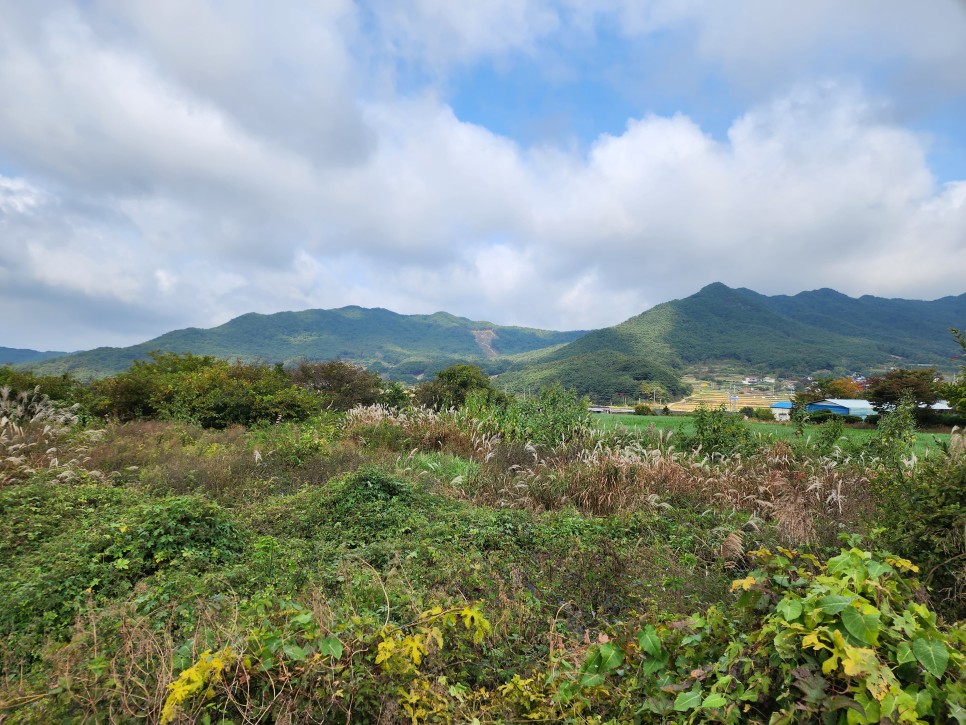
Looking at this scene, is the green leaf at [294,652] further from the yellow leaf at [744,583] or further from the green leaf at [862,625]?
the green leaf at [862,625]

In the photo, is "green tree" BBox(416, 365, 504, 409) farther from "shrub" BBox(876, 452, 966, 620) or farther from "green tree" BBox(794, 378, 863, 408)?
"green tree" BBox(794, 378, 863, 408)

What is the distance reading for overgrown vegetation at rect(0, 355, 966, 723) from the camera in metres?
1.90

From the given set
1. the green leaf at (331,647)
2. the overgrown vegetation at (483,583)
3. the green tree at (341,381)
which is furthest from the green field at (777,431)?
the green tree at (341,381)

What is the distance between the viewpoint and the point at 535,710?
232cm

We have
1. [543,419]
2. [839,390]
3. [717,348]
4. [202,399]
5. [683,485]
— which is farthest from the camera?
[717,348]

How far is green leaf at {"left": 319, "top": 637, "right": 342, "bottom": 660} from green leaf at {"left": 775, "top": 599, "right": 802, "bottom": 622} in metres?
1.82

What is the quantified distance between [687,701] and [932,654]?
31.5 inches

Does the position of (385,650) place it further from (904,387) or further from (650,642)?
(904,387)

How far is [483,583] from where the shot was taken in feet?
12.3

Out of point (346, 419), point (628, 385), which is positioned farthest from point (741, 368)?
point (346, 419)

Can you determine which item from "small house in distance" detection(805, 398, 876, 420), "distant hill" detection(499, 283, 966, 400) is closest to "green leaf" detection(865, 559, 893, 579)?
"small house in distance" detection(805, 398, 876, 420)

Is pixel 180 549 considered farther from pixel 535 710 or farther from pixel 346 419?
pixel 346 419

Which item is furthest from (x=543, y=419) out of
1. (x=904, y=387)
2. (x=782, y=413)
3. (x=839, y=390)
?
(x=839, y=390)

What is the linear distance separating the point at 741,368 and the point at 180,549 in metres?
130
